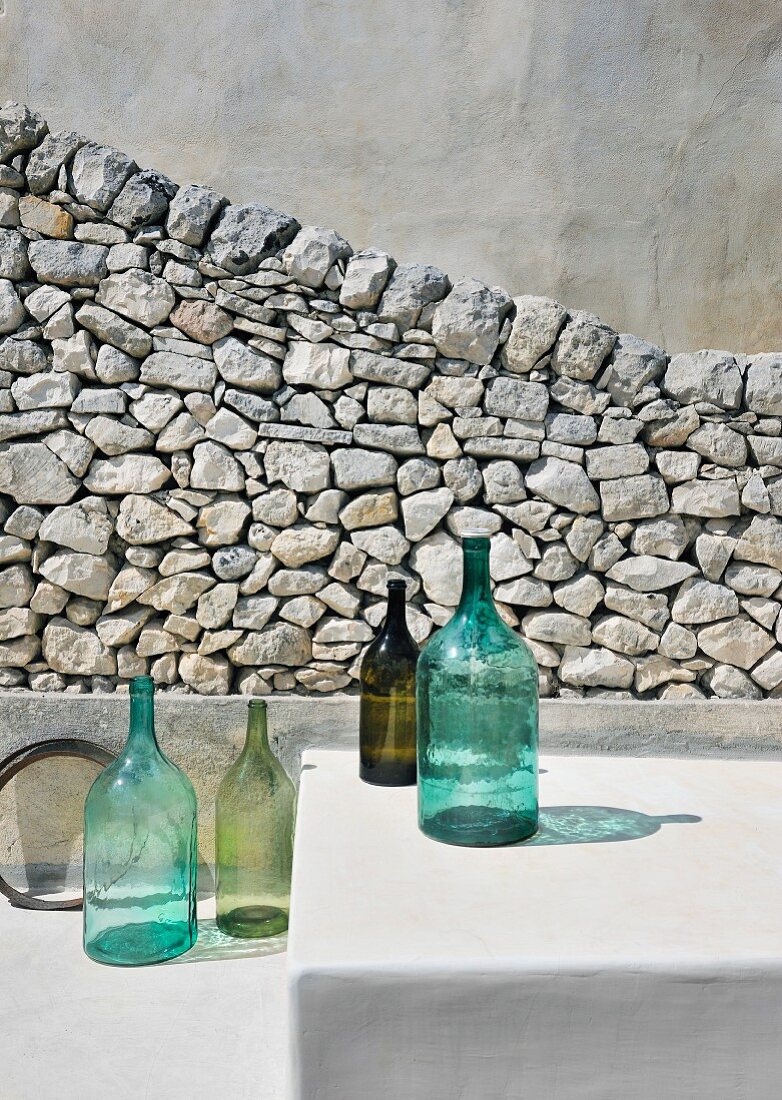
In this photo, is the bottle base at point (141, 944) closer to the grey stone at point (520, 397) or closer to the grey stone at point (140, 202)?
the grey stone at point (520, 397)

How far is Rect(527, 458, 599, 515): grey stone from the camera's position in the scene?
2.56m

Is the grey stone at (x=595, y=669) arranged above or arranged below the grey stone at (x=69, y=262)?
below

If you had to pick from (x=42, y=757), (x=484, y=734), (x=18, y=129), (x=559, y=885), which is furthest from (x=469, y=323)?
(x=559, y=885)

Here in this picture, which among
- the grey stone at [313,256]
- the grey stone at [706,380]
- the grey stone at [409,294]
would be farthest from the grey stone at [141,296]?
the grey stone at [706,380]

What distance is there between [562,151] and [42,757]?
10.5ft

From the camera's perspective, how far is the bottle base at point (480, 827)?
1268 millimetres

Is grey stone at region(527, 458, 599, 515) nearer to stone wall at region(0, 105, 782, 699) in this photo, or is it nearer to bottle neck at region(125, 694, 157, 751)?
stone wall at region(0, 105, 782, 699)

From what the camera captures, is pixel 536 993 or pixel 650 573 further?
pixel 650 573

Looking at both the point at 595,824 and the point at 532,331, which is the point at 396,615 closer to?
the point at 595,824

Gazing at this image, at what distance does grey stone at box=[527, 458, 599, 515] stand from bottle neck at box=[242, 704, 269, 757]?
3.27 ft

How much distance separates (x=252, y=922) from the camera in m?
2.21

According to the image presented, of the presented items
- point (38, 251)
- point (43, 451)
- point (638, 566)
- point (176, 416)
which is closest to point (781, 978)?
point (638, 566)

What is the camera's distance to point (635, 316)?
4055 mm

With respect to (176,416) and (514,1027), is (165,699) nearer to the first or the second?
(176,416)
